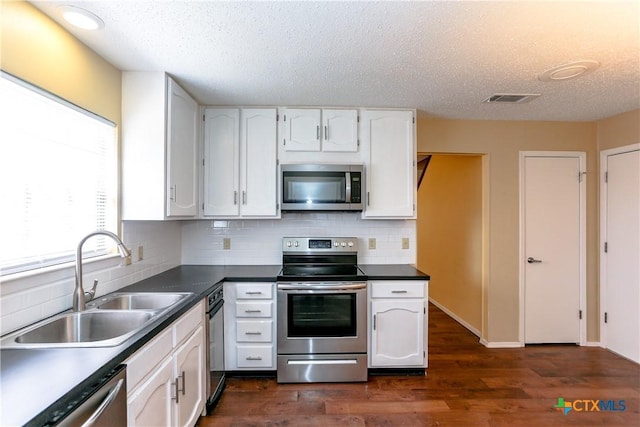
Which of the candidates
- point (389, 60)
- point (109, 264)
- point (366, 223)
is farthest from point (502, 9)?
point (109, 264)

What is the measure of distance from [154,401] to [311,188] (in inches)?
73.4

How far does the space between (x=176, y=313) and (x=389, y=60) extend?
1.91 metres

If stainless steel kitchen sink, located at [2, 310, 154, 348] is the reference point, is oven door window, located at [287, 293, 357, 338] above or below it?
below

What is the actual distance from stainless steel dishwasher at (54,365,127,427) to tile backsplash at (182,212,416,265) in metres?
1.97

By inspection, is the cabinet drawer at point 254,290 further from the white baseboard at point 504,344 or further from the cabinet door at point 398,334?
the white baseboard at point 504,344

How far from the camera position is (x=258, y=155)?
2820 mm

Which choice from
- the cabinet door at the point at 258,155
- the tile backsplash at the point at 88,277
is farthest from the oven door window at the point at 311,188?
the tile backsplash at the point at 88,277

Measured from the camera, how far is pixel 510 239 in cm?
323

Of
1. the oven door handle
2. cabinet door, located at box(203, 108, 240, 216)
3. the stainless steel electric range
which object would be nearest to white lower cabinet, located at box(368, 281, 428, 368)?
the stainless steel electric range

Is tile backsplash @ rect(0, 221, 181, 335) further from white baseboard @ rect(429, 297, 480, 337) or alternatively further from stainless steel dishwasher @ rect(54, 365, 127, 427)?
white baseboard @ rect(429, 297, 480, 337)

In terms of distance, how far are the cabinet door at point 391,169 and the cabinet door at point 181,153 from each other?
1.50 metres

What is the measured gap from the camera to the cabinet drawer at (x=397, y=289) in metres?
2.59

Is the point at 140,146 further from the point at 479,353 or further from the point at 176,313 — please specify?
the point at 479,353

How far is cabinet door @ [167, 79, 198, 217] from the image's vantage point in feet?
7.23
